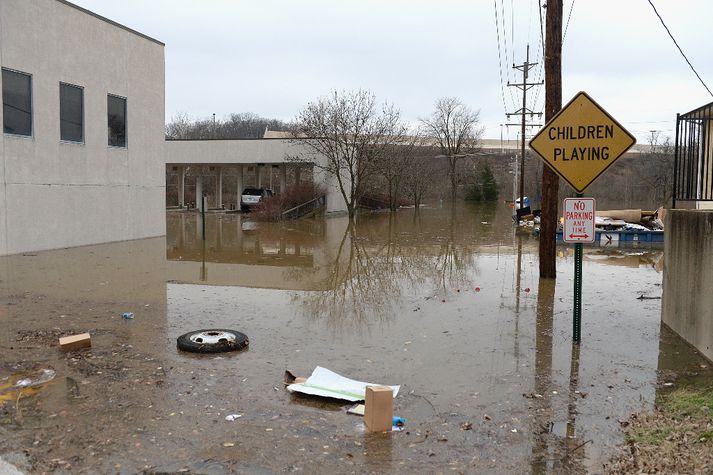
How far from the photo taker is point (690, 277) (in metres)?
7.77

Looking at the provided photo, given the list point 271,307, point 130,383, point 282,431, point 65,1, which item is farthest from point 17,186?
point 282,431

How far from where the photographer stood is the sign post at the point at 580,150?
7277 millimetres

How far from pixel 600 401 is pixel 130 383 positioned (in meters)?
4.49

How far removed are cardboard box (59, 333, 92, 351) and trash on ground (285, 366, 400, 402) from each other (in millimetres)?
2679

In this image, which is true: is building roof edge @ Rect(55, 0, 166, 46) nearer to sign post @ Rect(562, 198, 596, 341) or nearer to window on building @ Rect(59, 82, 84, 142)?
window on building @ Rect(59, 82, 84, 142)

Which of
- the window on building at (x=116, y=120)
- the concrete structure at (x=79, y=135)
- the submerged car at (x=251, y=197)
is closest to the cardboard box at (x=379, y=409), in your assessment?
the concrete structure at (x=79, y=135)

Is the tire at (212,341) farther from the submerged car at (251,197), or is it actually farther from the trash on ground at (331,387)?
the submerged car at (251,197)

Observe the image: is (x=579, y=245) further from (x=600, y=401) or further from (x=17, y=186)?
(x=17, y=186)

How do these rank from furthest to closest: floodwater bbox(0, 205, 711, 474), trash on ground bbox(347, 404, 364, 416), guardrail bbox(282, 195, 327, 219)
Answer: guardrail bbox(282, 195, 327, 219)
trash on ground bbox(347, 404, 364, 416)
floodwater bbox(0, 205, 711, 474)

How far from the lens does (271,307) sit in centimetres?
1019

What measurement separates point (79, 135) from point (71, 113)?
2.24ft

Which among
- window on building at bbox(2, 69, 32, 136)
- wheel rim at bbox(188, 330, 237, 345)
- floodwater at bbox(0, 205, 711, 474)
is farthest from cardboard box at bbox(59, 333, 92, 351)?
window on building at bbox(2, 69, 32, 136)

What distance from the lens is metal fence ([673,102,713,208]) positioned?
795 cm

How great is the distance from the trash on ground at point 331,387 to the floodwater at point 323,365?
10 cm
